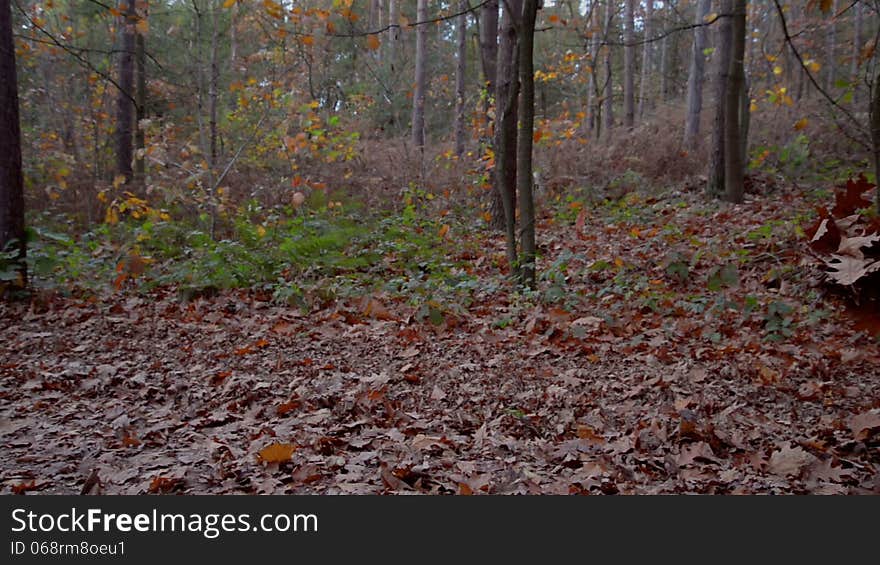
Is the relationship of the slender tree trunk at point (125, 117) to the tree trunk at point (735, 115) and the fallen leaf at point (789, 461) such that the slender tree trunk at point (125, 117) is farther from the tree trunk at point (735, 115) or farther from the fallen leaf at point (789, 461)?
the fallen leaf at point (789, 461)

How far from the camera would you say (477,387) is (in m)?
4.65

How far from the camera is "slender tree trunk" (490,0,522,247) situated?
22.9ft

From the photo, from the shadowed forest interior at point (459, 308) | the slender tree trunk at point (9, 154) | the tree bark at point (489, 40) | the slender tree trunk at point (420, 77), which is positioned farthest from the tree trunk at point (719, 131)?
the slender tree trunk at point (9, 154)

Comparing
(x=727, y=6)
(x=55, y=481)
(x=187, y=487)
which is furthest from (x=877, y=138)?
(x=55, y=481)

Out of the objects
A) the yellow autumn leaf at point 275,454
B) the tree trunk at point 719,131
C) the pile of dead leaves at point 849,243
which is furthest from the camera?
the tree trunk at point 719,131

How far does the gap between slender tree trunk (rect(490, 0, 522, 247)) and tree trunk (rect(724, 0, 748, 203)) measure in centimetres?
354

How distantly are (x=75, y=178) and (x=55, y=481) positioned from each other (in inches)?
460

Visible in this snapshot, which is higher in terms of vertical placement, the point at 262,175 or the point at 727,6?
the point at 727,6

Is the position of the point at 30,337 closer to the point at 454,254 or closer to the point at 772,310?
the point at 454,254

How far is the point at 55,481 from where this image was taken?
3164mm

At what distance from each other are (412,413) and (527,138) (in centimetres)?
362

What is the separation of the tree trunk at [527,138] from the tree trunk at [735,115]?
4521mm

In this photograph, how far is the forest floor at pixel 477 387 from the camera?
3244 mm

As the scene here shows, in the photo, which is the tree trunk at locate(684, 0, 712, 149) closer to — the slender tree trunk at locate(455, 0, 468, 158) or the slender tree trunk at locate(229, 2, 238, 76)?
the slender tree trunk at locate(455, 0, 468, 158)
